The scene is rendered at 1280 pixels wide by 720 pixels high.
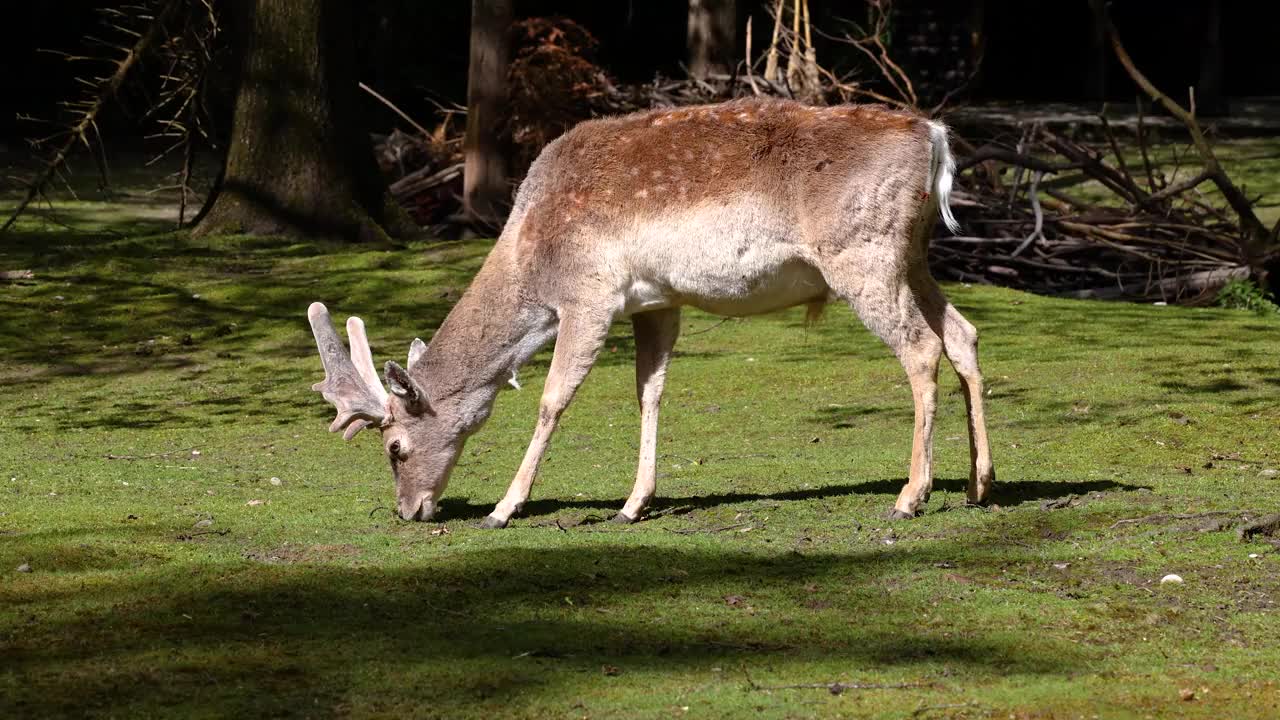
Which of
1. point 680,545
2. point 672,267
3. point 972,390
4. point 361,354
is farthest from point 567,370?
point 972,390

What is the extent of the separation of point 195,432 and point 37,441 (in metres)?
1.03

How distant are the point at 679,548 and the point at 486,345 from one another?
170 cm

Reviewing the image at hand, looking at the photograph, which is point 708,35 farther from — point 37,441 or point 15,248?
point 37,441

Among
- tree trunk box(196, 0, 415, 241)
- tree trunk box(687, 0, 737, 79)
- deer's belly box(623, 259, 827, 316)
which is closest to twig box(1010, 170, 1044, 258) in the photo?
tree trunk box(687, 0, 737, 79)

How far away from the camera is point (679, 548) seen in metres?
6.86

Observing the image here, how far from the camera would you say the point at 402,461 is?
7.90 meters

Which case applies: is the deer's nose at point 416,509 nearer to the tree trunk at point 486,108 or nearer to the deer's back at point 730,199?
the deer's back at point 730,199

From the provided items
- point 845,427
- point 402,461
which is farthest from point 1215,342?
point 402,461

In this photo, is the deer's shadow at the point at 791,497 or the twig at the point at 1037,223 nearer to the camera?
the deer's shadow at the point at 791,497

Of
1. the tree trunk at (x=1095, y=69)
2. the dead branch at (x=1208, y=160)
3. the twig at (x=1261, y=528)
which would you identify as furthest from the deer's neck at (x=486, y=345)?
the tree trunk at (x=1095, y=69)

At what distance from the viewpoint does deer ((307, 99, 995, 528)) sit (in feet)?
24.5

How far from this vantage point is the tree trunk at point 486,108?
18453 millimetres

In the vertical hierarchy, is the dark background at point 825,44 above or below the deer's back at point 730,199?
below

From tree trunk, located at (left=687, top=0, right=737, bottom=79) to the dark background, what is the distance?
611 cm
